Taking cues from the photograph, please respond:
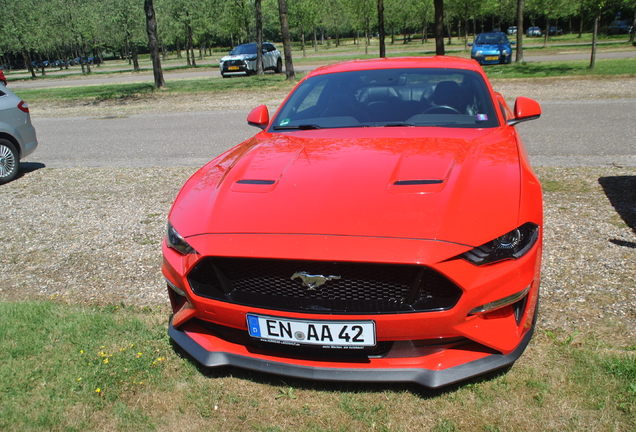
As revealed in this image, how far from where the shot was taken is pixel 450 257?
2229 millimetres

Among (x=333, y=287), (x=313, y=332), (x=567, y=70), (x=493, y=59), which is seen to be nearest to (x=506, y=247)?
(x=333, y=287)

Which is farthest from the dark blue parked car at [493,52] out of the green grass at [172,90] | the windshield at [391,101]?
the windshield at [391,101]

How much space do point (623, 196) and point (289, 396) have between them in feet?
14.7

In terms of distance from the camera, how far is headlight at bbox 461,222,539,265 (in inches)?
90.4

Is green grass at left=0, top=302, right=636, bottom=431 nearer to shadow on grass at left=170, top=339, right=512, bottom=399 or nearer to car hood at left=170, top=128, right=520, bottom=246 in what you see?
shadow on grass at left=170, top=339, right=512, bottom=399

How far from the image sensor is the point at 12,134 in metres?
7.81

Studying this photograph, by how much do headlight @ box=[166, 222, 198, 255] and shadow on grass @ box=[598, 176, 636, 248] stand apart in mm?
3513

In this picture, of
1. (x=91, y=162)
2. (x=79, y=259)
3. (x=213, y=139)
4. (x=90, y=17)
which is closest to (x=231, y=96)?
(x=213, y=139)

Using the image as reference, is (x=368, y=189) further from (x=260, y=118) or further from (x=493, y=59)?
(x=493, y=59)

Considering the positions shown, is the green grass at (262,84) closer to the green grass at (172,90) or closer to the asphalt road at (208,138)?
the green grass at (172,90)

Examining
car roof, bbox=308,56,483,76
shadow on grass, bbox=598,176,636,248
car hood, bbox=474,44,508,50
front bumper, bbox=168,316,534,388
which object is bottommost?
shadow on grass, bbox=598,176,636,248

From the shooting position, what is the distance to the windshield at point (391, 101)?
12.2ft

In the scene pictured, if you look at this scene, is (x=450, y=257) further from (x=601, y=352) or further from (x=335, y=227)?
(x=601, y=352)

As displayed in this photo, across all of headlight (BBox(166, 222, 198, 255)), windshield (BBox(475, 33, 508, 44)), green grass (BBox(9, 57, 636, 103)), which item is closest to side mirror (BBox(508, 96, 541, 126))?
headlight (BBox(166, 222, 198, 255))
